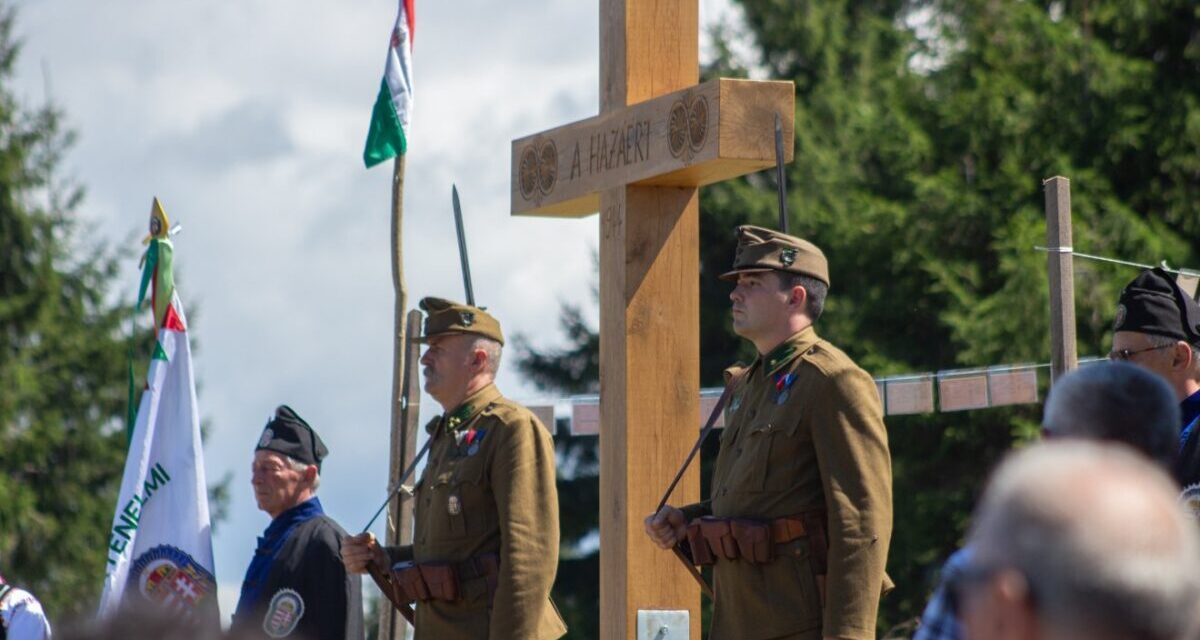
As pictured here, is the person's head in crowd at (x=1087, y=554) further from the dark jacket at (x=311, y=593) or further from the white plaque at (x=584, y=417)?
the white plaque at (x=584, y=417)

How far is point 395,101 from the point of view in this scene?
25.7ft

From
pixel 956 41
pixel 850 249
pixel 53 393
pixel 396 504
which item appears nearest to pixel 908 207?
pixel 850 249

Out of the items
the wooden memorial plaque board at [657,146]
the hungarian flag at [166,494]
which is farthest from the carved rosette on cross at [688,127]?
the hungarian flag at [166,494]

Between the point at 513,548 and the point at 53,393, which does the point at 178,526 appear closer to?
the point at 513,548

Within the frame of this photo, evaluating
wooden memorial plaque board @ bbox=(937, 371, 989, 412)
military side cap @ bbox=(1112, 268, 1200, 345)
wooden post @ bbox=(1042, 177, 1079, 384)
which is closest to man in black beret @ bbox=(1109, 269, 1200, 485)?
military side cap @ bbox=(1112, 268, 1200, 345)

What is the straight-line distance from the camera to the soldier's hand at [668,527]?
475 cm

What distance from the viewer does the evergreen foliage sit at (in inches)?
676

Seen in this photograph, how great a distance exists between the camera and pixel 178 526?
693cm

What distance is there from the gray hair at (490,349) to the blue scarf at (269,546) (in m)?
0.81

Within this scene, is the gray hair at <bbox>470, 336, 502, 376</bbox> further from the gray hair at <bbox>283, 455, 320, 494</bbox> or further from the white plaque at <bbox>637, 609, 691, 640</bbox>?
the white plaque at <bbox>637, 609, 691, 640</bbox>

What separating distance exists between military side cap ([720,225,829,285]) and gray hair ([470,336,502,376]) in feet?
3.71

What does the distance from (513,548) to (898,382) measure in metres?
3.31

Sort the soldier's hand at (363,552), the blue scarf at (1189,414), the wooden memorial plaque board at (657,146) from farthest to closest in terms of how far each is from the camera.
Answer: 1. the soldier's hand at (363,552)
2. the wooden memorial plaque board at (657,146)
3. the blue scarf at (1189,414)

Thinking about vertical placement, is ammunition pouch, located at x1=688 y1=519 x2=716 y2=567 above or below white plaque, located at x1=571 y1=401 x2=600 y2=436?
below
